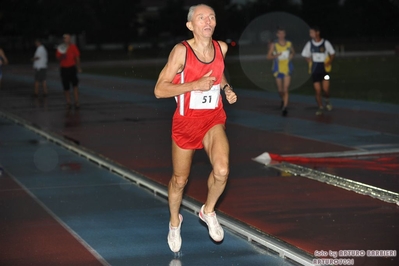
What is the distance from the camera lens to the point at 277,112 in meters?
19.6

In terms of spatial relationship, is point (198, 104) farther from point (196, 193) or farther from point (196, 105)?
point (196, 193)

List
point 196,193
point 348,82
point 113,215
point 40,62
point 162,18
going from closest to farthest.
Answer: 1. point 113,215
2. point 196,193
3. point 40,62
4. point 348,82
5. point 162,18

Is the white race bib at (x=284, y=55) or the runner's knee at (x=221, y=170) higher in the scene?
the white race bib at (x=284, y=55)

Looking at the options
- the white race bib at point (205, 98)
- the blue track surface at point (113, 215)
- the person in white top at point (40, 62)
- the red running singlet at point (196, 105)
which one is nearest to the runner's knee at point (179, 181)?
the red running singlet at point (196, 105)

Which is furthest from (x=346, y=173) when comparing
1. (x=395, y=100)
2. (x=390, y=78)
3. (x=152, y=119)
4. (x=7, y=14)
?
(x=7, y=14)

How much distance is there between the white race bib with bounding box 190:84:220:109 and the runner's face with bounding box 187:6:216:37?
457 mm

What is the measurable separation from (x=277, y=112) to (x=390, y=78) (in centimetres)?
1343

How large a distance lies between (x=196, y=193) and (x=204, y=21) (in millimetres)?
3188

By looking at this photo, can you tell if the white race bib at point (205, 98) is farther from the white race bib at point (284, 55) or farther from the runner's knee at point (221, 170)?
the white race bib at point (284, 55)

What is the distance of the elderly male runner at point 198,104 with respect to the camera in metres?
6.66

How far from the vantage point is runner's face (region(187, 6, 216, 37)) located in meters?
6.66

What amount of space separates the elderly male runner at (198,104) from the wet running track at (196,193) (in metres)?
0.49

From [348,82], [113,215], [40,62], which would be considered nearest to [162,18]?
[348,82]

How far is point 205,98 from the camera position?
265 inches
